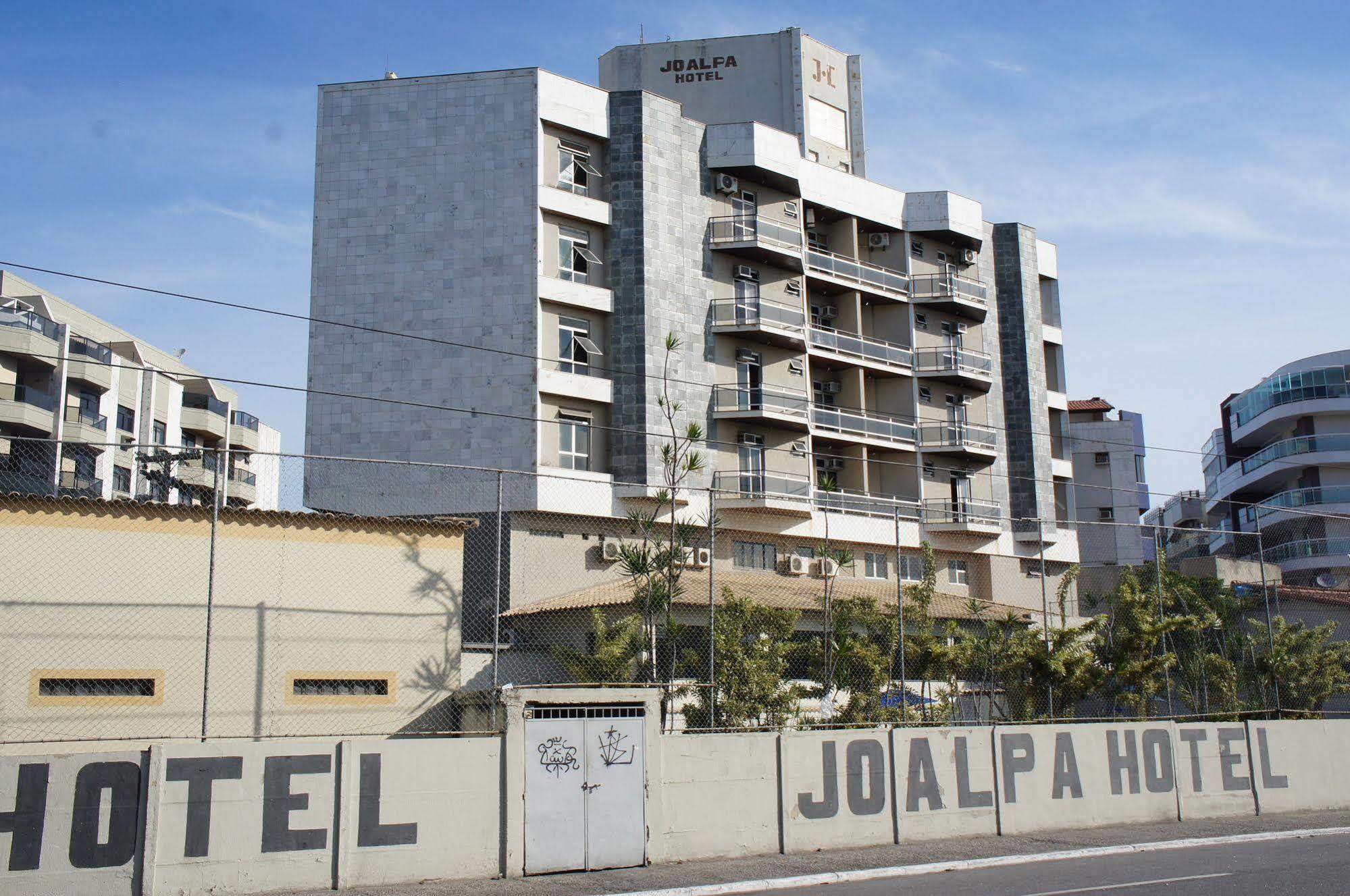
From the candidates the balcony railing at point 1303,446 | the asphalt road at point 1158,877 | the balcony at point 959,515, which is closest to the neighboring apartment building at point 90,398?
the balcony at point 959,515

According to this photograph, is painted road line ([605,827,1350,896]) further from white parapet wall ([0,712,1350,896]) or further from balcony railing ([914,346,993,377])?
balcony railing ([914,346,993,377])

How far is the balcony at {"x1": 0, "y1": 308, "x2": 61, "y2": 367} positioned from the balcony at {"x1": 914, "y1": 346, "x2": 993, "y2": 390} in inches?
1458

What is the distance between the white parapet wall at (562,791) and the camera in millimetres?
12719

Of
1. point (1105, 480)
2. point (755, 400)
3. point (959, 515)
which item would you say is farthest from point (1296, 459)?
point (755, 400)

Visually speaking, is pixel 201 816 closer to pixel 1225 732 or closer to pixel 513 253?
pixel 1225 732

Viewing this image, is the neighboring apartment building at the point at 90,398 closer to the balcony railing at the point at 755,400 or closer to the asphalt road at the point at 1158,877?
the balcony railing at the point at 755,400

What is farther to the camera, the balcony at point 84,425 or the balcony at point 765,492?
the balcony at point 84,425

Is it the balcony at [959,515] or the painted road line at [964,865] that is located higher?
the balcony at [959,515]

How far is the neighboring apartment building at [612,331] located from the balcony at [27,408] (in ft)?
81.0

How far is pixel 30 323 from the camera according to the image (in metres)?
55.6

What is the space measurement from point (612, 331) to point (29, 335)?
105ft

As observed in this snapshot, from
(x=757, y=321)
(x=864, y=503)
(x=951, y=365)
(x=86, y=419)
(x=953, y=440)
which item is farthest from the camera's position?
(x=86, y=419)

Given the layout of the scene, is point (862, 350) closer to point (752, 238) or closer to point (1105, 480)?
point (752, 238)

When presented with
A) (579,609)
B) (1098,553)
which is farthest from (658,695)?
(1098,553)
